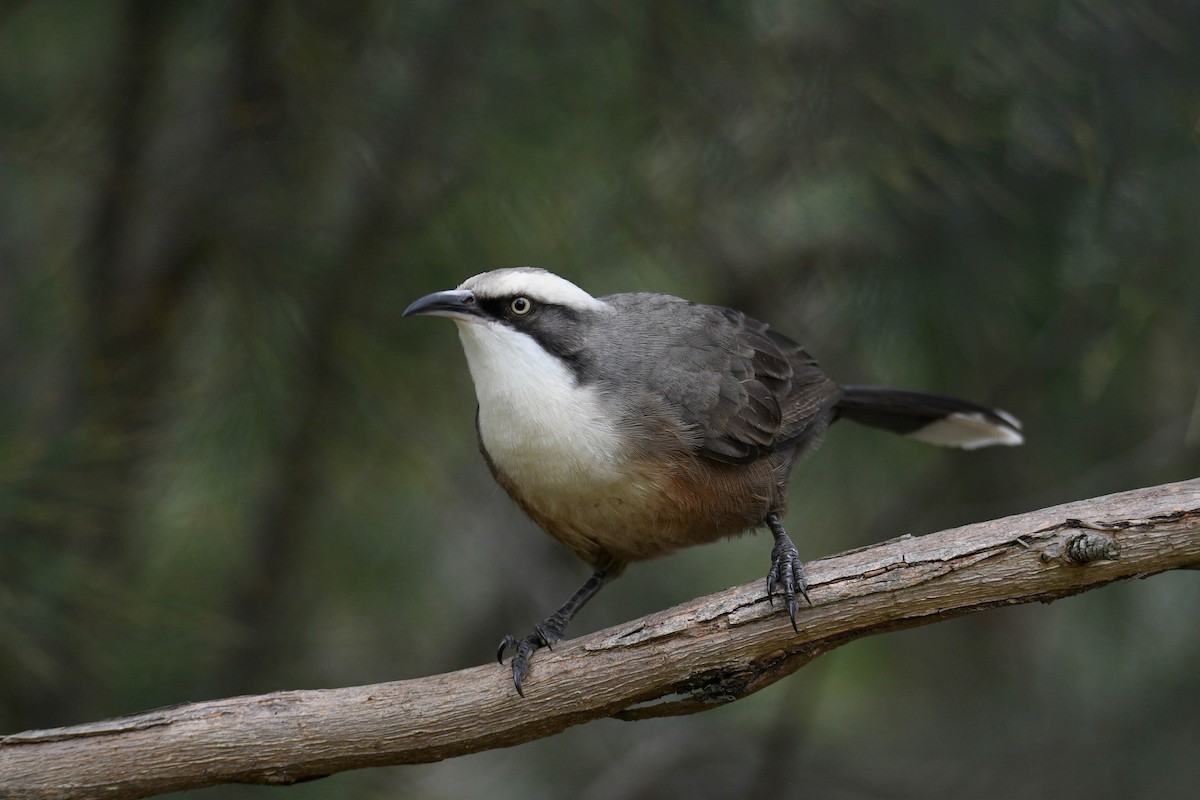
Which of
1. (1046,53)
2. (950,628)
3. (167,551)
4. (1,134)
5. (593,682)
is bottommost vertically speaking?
(593,682)

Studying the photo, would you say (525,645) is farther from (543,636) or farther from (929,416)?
(929,416)

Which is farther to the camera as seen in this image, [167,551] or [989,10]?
[167,551]

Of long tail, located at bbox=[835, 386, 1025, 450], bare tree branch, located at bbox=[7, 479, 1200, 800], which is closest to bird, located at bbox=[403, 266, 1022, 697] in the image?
bare tree branch, located at bbox=[7, 479, 1200, 800]

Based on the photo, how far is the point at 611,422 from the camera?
4.19 meters

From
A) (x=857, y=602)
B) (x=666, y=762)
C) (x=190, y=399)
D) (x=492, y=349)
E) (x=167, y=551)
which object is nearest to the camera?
(x=857, y=602)

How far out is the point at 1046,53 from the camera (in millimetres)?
4520

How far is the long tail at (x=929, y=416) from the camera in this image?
206 inches

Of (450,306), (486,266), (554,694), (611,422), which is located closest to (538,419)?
(611,422)

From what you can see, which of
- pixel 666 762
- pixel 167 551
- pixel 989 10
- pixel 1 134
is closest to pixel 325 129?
pixel 1 134

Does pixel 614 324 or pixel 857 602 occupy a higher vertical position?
pixel 614 324

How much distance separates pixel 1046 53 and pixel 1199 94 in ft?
1.79

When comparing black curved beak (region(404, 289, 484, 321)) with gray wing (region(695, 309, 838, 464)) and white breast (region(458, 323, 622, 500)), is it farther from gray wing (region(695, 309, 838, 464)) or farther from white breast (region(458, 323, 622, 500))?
gray wing (region(695, 309, 838, 464))

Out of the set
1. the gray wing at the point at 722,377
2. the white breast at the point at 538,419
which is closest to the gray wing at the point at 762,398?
the gray wing at the point at 722,377

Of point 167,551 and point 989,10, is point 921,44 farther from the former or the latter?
point 167,551
